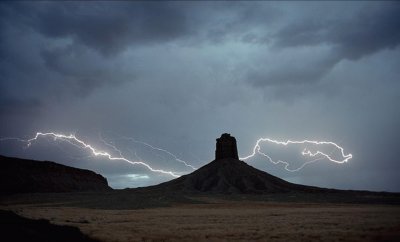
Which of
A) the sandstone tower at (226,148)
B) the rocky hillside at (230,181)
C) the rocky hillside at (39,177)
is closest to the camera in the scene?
the rocky hillside at (39,177)

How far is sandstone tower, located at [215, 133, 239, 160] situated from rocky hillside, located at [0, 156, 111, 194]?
1716 inches

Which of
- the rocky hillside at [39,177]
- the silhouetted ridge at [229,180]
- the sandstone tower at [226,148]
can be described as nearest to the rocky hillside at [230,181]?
the silhouetted ridge at [229,180]

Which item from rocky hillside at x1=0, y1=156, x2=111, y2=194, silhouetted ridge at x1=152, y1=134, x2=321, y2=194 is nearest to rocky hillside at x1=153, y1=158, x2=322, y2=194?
silhouetted ridge at x1=152, y1=134, x2=321, y2=194

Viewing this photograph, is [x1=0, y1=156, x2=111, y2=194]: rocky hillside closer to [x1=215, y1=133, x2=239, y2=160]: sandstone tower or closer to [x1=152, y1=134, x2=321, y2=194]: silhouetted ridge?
[x1=152, y1=134, x2=321, y2=194]: silhouetted ridge

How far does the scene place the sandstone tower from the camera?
133 metres

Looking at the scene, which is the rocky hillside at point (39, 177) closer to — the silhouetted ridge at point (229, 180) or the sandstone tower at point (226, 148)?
the silhouetted ridge at point (229, 180)

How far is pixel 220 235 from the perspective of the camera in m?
20.8

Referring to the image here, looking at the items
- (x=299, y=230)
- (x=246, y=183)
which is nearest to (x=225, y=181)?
(x=246, y=183)

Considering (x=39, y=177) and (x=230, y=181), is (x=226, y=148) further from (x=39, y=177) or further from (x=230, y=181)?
(x=39, y=177)

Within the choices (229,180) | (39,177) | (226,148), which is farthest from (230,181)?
(39,177)

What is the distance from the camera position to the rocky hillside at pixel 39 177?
→ 310ft

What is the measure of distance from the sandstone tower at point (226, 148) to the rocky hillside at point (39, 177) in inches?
1716

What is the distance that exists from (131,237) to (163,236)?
5.80 feet

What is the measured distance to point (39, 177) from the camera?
104 meters
